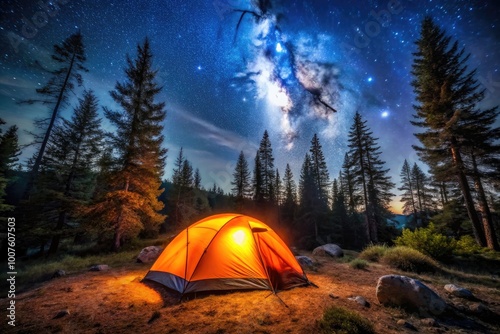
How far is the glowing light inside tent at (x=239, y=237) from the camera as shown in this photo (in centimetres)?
671

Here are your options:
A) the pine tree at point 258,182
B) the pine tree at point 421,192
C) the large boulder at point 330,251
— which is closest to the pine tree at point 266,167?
the pine tree at point 258,182

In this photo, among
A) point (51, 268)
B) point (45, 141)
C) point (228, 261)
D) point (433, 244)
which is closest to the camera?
point (228, 261)

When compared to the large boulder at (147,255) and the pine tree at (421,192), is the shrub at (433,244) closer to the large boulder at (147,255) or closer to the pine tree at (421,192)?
the large boulder at (147,255)

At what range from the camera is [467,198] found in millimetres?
13711

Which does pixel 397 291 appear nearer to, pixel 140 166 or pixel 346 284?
pixel 346 284

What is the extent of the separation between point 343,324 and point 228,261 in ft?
11.6

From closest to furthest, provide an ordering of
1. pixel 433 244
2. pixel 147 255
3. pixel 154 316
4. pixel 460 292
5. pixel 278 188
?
pixel 154 316 → pixel 460 292 → pixel 433 244 → pixel 147 255 → pixel 278 188

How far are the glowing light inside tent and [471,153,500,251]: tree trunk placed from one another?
16.5m

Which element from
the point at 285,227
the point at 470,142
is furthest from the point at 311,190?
the point at 470,142

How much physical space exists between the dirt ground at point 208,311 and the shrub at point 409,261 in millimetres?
1985

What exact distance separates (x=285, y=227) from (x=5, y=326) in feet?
114

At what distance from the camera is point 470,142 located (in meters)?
14.0

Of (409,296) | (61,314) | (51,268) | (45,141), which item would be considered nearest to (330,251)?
(409,296)

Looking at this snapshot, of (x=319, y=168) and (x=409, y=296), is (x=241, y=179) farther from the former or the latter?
(x=409, y=296)
